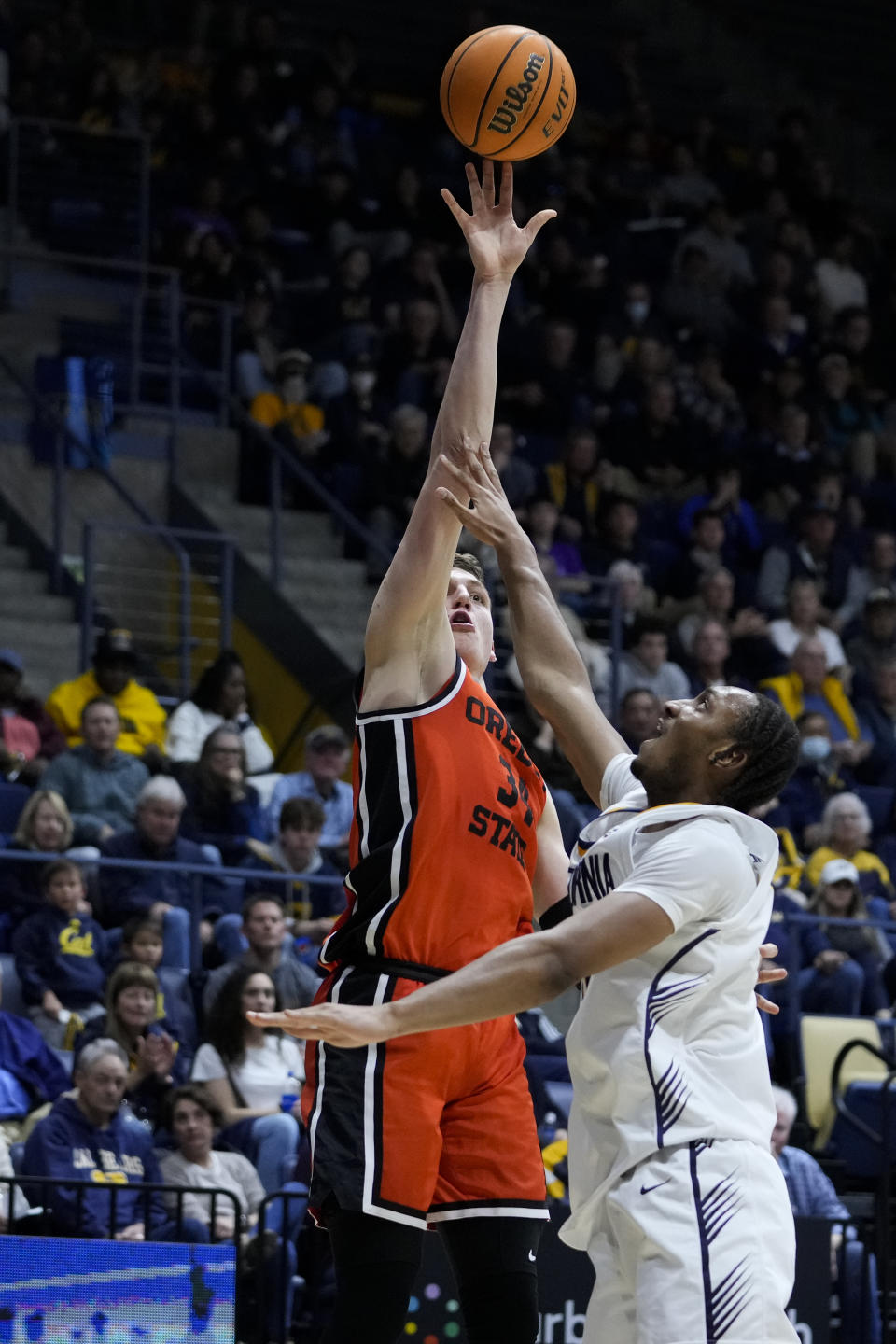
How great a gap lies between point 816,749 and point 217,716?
380 cm

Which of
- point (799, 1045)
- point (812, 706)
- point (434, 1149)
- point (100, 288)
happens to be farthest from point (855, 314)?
point (434, 1149)

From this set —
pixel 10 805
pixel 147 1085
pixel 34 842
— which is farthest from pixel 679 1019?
pixel 10 805

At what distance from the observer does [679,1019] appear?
3.61m

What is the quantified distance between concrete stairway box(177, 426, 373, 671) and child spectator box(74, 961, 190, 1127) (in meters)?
5.02

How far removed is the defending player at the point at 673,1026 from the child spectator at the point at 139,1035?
490 cm

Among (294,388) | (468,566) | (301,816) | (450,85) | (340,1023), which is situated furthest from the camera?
(294,388)

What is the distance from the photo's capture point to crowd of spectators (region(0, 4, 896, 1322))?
10.6 m

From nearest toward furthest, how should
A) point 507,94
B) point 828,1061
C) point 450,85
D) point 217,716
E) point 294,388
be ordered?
point 507,94
point 450,85
point 828,1061
point 217,716
point 294,388

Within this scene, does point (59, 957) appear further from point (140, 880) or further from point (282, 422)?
point (282, 422)

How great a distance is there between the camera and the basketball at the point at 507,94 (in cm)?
503

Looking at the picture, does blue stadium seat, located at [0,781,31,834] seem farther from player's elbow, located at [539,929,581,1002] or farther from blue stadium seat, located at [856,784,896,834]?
player's elbow, located at [539,929,581,1002]

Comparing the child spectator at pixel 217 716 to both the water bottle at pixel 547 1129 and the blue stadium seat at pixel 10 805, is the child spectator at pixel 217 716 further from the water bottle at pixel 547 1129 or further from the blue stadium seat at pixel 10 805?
the water bottle at pixel 547 1129

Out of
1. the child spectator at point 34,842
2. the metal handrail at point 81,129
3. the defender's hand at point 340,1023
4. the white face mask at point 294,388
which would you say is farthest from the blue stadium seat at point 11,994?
the metal handrail at point 81,129

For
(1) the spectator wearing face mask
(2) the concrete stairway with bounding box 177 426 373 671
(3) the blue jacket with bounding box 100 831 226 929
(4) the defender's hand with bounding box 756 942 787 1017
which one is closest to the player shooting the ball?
(4) the defender's hand with bounding box 756 942 787 1017
